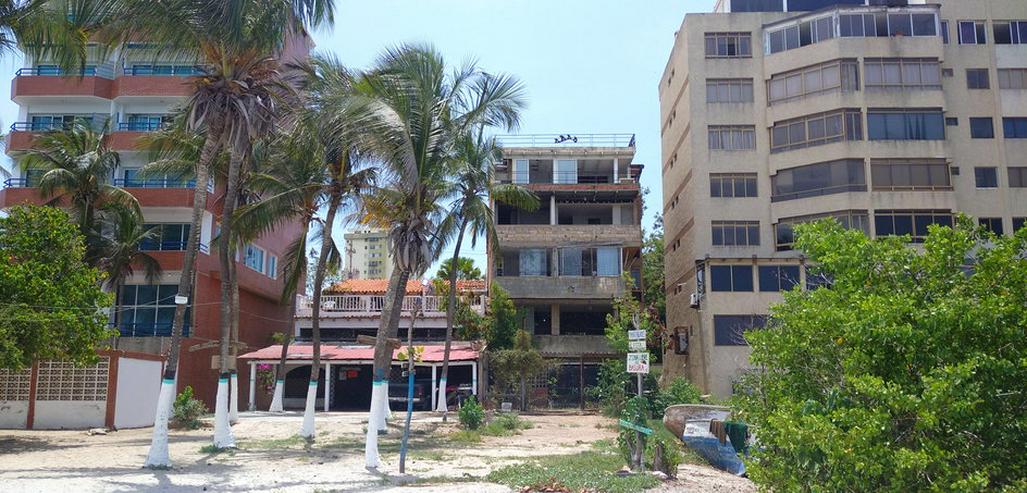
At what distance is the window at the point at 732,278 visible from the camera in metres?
38.2

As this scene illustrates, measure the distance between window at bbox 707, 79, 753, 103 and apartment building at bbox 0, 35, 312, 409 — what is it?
20.5 m

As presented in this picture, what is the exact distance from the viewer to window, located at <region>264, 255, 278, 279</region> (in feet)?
142

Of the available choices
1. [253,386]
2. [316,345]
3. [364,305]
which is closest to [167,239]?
[253,386]

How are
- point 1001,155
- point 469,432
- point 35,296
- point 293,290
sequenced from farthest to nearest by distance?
point 1001,155 < point 293,290 < point 469,432 < point 35,296

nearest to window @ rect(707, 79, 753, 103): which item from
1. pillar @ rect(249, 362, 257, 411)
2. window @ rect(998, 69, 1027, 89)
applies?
window @ rect(998, 69, 1027, 89)

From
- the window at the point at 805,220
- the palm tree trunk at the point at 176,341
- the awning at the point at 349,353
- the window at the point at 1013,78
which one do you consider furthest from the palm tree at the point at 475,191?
the window at the point at 1013,78

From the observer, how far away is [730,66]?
41094 mm

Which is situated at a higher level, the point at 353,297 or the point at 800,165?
the point at 800,165

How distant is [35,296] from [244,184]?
790cm

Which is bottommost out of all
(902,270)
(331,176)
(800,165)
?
(902,270)

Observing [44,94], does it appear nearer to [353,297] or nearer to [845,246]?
[353,297]

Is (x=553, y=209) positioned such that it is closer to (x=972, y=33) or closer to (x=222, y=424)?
(x=972, y=33)

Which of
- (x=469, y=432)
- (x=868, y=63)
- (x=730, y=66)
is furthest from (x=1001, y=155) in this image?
(x=469, y=432)

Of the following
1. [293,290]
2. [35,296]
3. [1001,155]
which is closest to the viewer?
[35,296]
